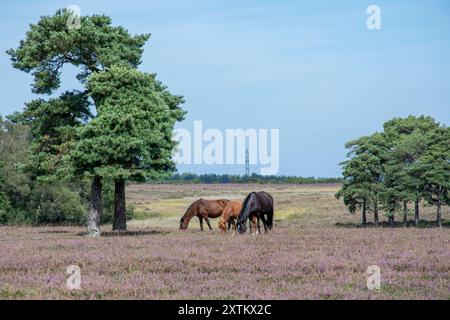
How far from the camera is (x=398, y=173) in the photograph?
2975 inches

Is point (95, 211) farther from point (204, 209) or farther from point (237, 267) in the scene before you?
point (237, 267)

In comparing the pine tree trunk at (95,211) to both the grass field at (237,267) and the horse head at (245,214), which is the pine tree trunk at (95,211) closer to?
the grass field at (237,267)

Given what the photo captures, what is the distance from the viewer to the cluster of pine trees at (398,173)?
7344cm

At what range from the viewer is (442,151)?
7550 cm

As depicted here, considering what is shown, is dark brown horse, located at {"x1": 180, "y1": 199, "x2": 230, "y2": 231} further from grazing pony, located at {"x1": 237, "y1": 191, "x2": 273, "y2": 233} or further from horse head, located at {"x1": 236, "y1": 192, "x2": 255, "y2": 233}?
horse head, located at {"x1": 236, "y1": 192, "x2": 255, "y2": 233}

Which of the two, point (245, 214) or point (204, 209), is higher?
point (245, 214)

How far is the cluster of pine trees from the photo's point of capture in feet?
241

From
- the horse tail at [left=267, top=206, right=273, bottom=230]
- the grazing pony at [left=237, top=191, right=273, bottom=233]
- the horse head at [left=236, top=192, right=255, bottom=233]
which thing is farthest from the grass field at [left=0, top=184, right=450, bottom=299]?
the horse tail at [left=267, top=206, right=273, bottom=230]

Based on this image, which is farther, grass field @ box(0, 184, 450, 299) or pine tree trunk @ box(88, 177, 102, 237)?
pine tree trunk @ box(88, 177, 102, 237)

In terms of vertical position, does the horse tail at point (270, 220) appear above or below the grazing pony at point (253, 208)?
below

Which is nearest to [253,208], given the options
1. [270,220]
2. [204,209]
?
[270,220]

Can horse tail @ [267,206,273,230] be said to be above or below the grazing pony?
below

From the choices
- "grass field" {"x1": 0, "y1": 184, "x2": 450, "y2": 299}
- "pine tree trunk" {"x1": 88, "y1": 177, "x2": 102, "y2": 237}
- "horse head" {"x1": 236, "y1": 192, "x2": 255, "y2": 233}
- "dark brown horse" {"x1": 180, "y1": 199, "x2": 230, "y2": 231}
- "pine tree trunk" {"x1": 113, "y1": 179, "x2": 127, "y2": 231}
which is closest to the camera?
"grass field" {"x1": 0, "y1": 184, "x2": 450, "y2": 299}

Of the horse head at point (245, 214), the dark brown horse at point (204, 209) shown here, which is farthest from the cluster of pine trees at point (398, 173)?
the horse head at point (245, 214)
